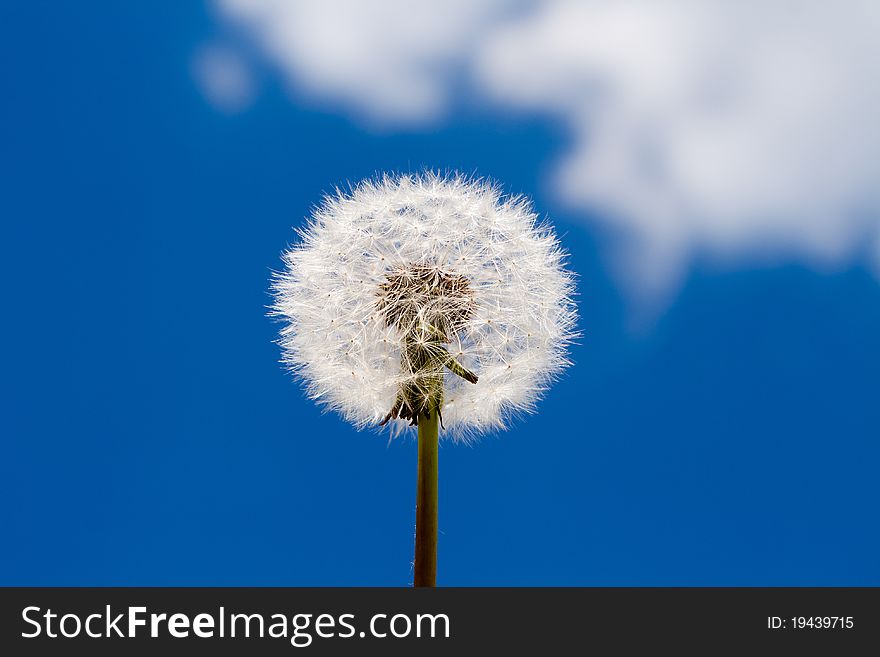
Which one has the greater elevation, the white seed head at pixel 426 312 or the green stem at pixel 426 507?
the white seed head at pixel 426 312

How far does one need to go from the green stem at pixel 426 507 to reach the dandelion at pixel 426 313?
2 centimetres

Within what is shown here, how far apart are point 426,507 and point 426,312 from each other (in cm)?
160

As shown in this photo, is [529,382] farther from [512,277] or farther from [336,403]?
[336,403]

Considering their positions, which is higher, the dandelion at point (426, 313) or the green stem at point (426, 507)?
the dandelion at point (426, 313)

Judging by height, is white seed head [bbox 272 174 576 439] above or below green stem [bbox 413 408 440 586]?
above

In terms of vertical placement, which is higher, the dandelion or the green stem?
the dandelion

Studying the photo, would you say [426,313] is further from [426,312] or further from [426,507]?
[426,507]

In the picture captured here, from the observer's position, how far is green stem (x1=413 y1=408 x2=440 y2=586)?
5820 millimetres

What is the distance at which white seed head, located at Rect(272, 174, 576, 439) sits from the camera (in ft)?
20.9

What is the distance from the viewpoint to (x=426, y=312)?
636 cm

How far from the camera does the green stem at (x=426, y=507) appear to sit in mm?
5820

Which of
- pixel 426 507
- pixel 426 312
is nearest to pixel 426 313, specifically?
pixel 426 312

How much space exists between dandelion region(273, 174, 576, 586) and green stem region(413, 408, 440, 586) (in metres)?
0.02
